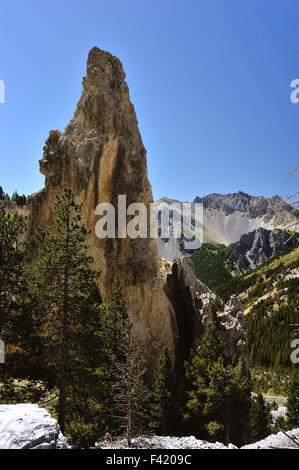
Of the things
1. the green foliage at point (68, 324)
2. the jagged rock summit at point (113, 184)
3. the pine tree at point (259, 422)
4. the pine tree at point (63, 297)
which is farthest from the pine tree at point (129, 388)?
the pine tree at point (259, 422)

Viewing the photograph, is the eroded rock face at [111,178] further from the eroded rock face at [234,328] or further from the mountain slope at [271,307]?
the mountain slope at [271,307]

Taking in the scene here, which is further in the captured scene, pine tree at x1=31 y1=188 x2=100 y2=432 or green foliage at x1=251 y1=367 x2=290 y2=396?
green foliage at x1=251 y1=367 x2=290 y2=396

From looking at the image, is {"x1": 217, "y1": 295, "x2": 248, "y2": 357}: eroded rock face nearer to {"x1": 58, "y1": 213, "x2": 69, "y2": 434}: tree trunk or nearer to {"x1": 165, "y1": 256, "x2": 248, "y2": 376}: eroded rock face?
{"x1": 165, "y1": 256, "x2": 248, "y2": 376}: eroded rock face

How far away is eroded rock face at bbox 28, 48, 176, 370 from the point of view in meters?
31.0

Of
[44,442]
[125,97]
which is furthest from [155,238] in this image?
[44,442]

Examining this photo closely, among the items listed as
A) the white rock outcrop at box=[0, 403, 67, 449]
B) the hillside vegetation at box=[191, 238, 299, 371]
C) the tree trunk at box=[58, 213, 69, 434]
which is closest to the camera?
the white rock outcrop at box=[0, 403, 67, 449]

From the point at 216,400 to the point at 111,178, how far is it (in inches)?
879

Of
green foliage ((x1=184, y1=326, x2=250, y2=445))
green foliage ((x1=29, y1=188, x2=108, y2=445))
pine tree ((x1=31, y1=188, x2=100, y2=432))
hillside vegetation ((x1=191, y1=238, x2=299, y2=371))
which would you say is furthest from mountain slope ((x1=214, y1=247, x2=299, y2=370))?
pine tree ((x1=31, y1=188, x2=100, y2=432))

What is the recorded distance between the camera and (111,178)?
Result: 31562 millimetres

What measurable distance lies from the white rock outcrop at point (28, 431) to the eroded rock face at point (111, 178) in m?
23.7

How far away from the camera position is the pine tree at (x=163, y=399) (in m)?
27.3

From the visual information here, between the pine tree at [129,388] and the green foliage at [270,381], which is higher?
the pine tree at [129,388]

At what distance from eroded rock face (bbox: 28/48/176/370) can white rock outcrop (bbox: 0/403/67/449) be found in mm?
23660
